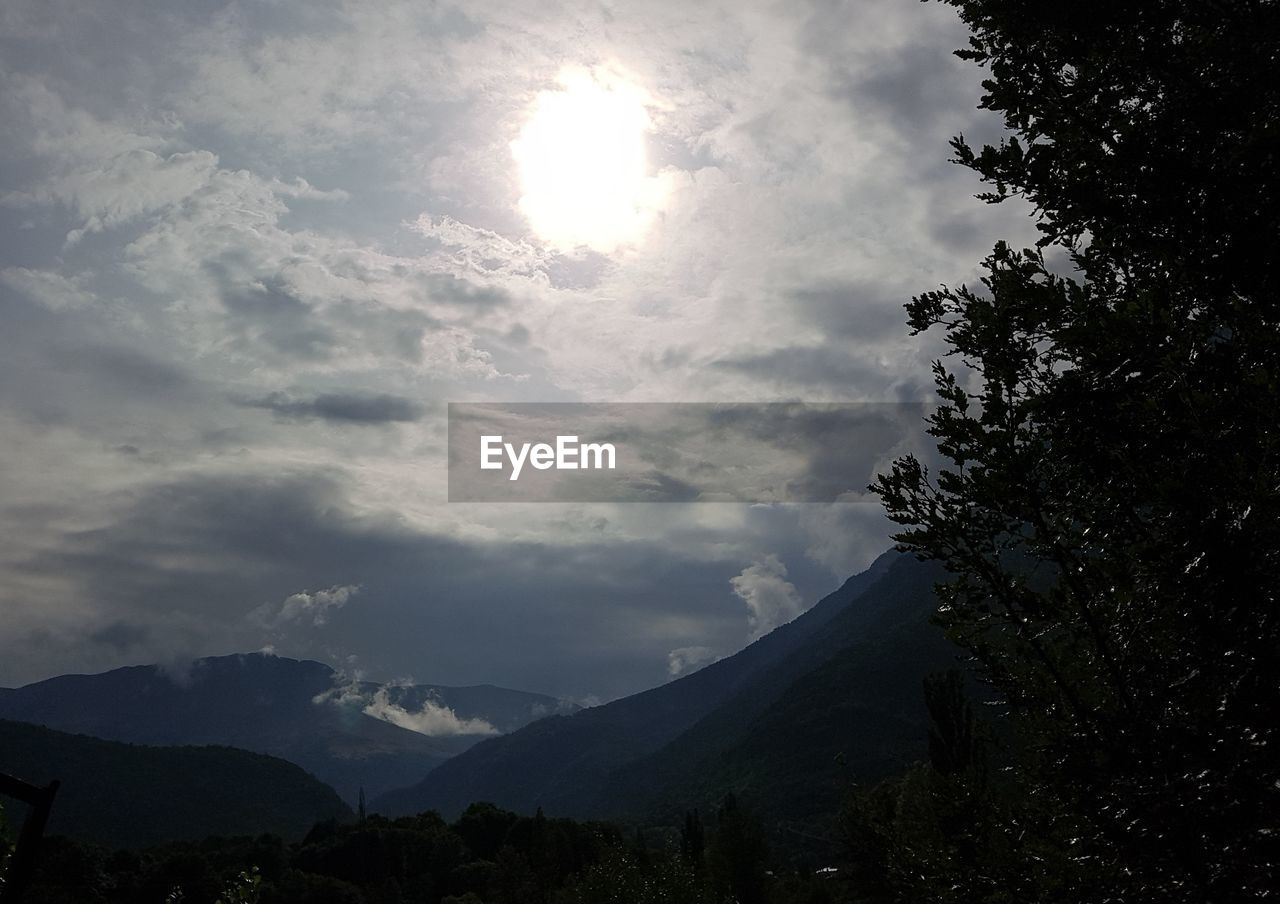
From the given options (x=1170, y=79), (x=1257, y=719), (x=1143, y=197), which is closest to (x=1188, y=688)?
(x=1257, y=719)

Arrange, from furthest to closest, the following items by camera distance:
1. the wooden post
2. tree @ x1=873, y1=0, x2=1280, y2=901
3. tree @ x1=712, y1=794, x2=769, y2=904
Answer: tree @ x1=712, y1=794, x2=769, y2=904, tree @ x1=873, y1=0, x2=1280, y2=901, the wooden post

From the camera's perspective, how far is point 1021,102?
874 cm

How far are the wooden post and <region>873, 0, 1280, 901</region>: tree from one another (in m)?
6.71

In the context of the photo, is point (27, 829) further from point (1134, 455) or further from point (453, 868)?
point (453, 868)

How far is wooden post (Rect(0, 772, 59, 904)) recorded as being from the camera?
430 centimetres

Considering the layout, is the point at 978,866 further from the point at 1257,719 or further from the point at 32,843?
the point at 32,843

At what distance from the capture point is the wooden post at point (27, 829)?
4301 mm

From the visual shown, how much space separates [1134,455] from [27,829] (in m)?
7.63

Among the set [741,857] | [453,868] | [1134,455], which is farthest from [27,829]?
[453,868]

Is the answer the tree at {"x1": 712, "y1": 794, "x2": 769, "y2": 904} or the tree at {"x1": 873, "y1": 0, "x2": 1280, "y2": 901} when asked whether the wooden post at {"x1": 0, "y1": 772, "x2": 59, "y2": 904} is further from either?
the tree at {"x1": 712, "y1": 794, "x2": 769, "y2": 904}

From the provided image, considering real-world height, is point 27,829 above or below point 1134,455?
below

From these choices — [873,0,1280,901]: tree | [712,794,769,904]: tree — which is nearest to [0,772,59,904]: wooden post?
[873,0,1280,901]: tree

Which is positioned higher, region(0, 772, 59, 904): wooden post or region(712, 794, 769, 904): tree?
region(0, 772, 59, 904): wooden post

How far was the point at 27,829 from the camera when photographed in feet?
14.5
